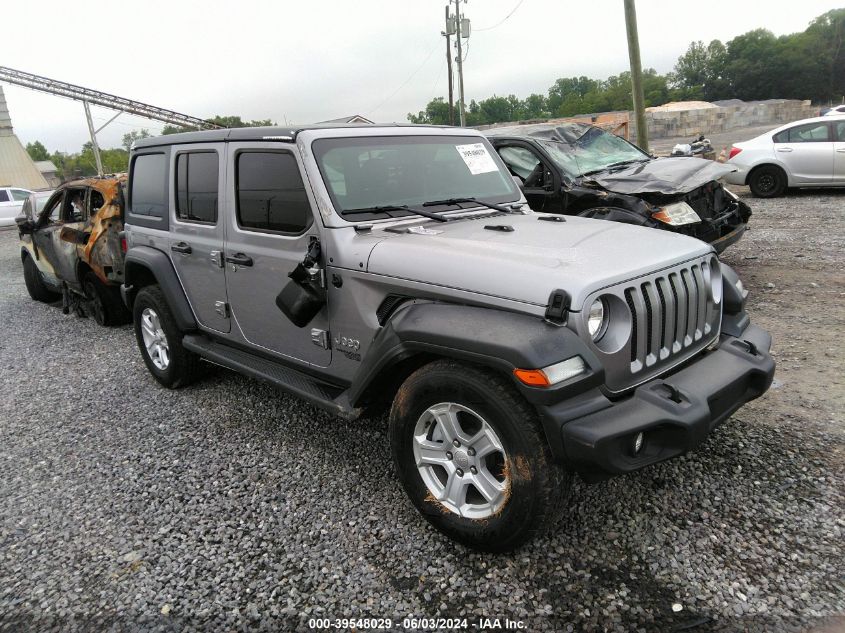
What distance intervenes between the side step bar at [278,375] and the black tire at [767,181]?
11642mm

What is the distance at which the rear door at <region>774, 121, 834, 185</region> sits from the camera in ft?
36.8

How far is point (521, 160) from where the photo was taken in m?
7.04

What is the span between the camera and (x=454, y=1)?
3666 centimetres

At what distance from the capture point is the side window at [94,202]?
6.72 m

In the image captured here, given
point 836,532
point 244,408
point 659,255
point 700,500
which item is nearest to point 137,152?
point 244,408

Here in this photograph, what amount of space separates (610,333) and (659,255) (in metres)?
0.55

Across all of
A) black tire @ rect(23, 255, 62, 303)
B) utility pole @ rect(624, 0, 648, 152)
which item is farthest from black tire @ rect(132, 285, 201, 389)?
utility pole @ rect(624, 0, 648, 152)

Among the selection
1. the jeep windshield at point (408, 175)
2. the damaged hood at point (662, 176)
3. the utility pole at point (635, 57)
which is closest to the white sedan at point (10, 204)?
the utility pole at point (635, 57)

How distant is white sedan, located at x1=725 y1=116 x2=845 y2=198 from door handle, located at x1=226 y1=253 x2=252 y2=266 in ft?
34.2

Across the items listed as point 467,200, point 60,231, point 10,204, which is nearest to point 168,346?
point 467,200

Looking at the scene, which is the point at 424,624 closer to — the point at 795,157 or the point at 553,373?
the point at 553,373

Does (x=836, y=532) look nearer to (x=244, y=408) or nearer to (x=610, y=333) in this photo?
(x=610, y=333)

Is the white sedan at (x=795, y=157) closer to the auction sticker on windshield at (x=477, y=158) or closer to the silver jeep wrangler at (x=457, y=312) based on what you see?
the auction sticker on windshield at (x=477, y=158)

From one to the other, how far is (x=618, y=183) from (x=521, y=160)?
1.23m
